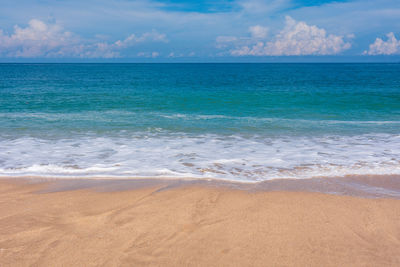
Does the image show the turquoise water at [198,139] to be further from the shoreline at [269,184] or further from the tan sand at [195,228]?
the tan sand at [195,228]

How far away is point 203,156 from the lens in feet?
28.2

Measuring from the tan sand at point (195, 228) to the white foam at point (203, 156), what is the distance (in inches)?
51.0

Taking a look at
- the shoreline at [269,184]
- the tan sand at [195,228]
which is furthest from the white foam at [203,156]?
the tan sand at [195,228]

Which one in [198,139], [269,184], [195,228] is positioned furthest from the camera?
[198,139]

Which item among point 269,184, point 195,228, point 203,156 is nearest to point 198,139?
point 203,156

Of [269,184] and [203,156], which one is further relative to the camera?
[203,156]

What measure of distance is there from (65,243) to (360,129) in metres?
13.0

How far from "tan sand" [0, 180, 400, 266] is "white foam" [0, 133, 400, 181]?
130 centimetres

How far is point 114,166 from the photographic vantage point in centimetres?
758

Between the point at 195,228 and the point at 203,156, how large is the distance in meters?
4.19

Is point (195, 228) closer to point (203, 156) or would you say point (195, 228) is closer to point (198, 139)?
point (203, 156)

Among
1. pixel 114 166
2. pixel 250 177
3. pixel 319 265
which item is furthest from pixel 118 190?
pixel 319 265

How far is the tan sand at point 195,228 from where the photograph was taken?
3.79 m

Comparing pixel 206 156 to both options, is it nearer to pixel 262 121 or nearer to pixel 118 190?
pixel 118 190
